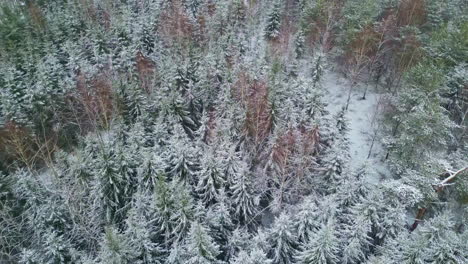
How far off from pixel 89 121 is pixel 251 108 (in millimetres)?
14413

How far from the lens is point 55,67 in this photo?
33.2 m

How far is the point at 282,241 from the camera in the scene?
2112cm

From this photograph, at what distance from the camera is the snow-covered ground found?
3089cm

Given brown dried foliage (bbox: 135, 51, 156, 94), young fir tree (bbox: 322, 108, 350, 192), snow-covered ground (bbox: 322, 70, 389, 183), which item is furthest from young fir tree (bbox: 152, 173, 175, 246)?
snow-covered ground (bbox: 322, 70, 389, 183)

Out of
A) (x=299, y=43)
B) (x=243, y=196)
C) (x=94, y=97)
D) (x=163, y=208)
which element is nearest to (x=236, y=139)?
(x=243, y=196)

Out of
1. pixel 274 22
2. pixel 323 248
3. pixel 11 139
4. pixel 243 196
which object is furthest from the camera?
pixel 274 22

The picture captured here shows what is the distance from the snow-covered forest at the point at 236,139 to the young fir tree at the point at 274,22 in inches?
4.9

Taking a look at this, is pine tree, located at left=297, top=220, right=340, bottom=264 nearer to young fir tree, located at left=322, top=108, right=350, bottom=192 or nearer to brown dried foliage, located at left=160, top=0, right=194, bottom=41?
young fir tree, located at left=322, top=108, right=350, bottom=192

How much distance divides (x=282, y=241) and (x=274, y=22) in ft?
86.7

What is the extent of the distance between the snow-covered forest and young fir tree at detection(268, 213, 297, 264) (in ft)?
0.32

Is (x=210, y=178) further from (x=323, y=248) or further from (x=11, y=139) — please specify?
(x=11, y=139)

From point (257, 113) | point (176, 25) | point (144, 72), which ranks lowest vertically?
point (257, 113)

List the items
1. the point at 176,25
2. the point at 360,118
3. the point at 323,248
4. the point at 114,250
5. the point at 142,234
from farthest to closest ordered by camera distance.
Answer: the point at 176,25
the point at 360,118
the point at 142,234
the point at 114,250
the point at 323,248

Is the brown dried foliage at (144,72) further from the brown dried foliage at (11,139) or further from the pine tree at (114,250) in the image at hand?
the pine tree at (114,250)
